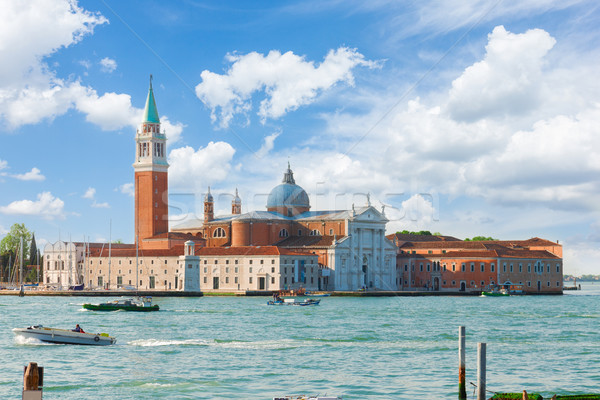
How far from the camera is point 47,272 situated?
9019 cm

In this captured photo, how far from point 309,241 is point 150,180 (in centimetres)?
1730

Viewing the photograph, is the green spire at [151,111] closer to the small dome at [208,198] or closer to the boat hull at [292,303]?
the small dome at [208,198]

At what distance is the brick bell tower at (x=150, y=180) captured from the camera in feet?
282

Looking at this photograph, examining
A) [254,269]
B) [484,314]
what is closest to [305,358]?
[484,314]

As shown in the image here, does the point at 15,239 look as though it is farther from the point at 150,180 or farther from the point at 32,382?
the point at 32,382

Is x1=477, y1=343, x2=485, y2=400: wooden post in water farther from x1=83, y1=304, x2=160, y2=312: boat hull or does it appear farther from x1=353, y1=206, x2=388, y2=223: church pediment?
x1=353, y1=206, x2=388, y2=223: church pediment

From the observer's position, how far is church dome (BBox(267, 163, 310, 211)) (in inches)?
3447

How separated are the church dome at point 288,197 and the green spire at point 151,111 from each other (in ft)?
45.7

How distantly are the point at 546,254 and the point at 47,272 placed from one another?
171 ft

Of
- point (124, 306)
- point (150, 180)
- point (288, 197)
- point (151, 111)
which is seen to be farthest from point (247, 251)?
point (124, 306)

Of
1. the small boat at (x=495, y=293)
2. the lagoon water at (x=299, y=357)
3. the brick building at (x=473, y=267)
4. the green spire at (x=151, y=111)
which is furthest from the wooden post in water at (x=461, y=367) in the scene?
the green spire at (x=151, y=111)

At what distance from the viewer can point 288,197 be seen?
87625mm

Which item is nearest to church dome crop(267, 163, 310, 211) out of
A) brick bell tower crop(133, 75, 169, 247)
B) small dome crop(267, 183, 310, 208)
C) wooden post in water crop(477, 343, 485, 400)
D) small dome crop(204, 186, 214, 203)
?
small dome crop(267, 183, 310, 208)

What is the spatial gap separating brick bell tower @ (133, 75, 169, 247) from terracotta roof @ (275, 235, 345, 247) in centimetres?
1284
